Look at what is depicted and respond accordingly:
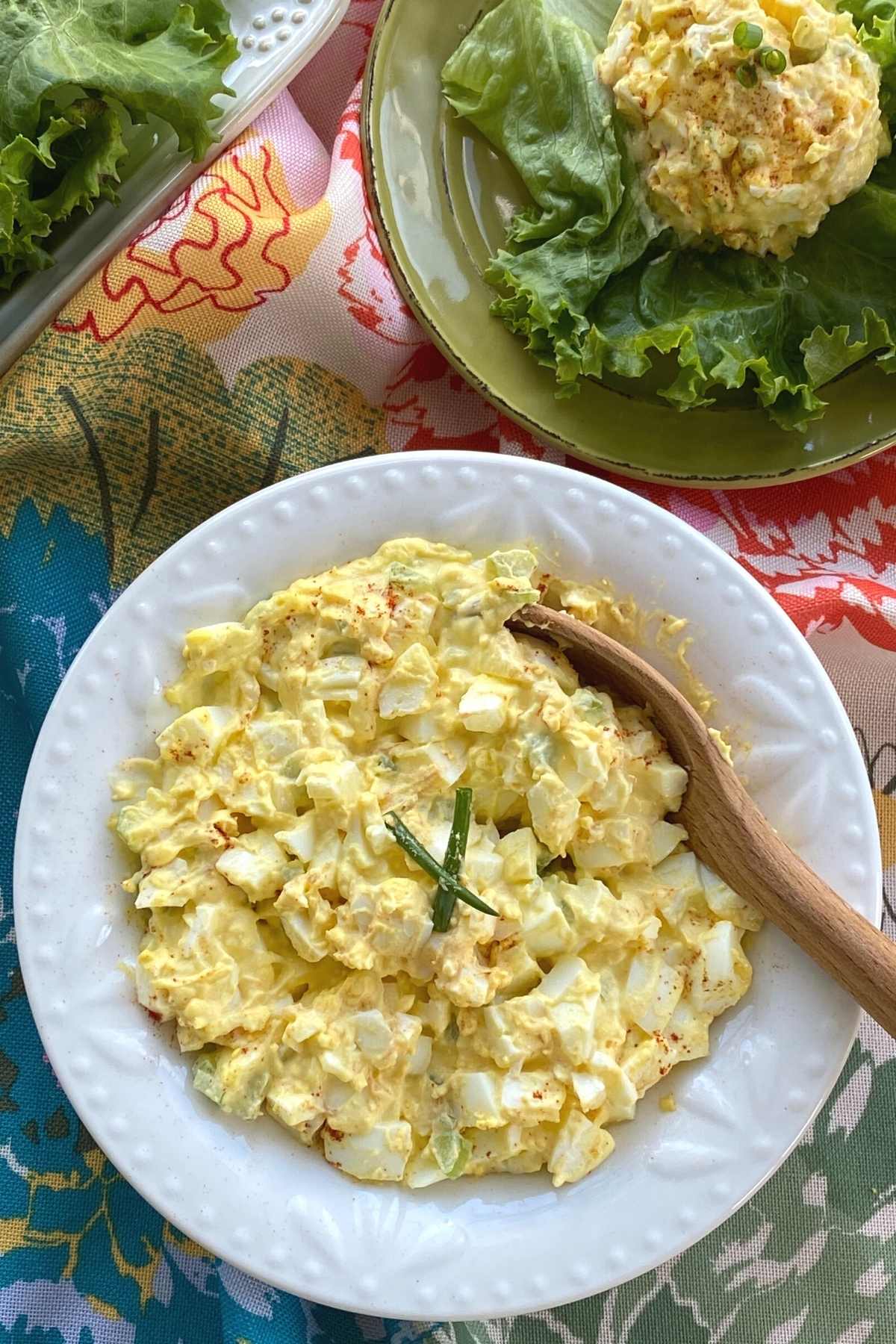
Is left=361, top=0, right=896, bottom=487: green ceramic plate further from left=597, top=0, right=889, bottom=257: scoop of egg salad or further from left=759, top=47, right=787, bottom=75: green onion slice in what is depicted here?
left=759, top=47, right=787, bottom=75: green onion slice

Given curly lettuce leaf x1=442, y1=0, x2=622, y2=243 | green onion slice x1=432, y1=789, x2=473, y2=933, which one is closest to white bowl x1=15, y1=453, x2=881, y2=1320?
green onion slice x1=432, y1=789, x2=473, y2=933

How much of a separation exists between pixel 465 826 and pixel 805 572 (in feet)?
3.02

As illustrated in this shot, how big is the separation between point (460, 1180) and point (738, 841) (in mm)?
662

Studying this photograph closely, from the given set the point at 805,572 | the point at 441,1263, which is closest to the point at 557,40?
the point at 805,572

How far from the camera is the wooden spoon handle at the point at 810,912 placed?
5.29 feet

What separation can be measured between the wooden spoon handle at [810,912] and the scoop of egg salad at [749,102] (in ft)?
3.44

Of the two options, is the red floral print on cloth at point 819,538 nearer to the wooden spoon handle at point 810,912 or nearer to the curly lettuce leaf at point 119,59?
the wooden spoon handle at point 810,912

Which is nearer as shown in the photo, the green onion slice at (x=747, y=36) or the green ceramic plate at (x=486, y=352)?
the green onion slice at (x=747, y=36)

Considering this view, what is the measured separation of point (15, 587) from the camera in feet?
6.53

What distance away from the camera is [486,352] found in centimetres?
202

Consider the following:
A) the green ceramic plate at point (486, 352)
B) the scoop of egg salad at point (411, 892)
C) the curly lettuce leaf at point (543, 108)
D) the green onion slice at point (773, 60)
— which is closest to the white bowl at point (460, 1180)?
the scoop of egg salad at point (411, 892)

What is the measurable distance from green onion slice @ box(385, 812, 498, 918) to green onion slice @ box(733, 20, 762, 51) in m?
1.37

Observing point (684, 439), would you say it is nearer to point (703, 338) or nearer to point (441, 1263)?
point (703, 338)

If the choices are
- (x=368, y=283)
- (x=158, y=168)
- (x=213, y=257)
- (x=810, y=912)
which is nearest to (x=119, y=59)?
(x=158, y=168)
